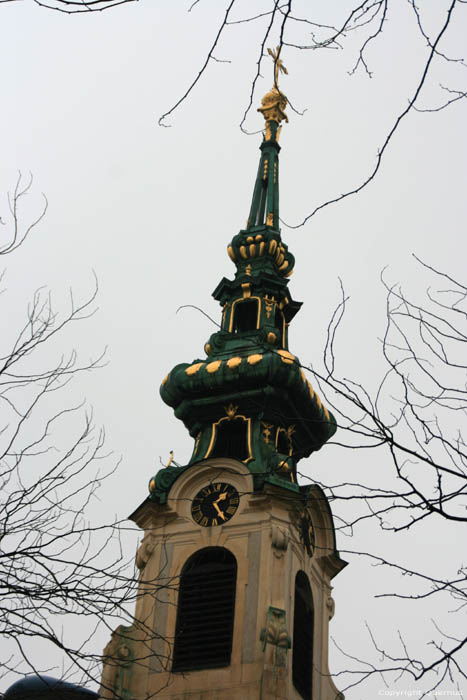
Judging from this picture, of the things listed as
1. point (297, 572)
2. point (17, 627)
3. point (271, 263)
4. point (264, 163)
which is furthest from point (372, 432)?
point (264, 163)

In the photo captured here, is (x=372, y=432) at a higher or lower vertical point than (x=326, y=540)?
lower

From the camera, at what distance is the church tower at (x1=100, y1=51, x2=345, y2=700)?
76.3ft

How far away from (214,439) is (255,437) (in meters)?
0.96

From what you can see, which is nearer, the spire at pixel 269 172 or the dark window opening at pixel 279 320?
the dark window opening at pixel 279 320

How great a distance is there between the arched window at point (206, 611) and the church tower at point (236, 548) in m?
0.02

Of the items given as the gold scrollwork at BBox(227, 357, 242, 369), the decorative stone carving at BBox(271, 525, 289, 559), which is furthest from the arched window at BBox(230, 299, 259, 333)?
the decorative stone carving at BBox(271, 525, 289, 559)

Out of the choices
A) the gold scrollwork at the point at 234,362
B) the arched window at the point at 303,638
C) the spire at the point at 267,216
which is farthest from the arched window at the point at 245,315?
the arched window at the point at 303,638

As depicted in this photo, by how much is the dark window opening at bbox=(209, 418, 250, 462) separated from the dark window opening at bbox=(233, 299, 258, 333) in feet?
12.5

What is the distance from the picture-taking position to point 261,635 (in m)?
23.3

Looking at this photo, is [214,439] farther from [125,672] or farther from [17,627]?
[17,627]

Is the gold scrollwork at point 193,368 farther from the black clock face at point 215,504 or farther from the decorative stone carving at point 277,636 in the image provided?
the decorative stone carving at point 277,636

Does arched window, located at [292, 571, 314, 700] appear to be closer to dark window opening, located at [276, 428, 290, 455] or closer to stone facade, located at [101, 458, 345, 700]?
stone facade, located at [101, 458, 345, 700]

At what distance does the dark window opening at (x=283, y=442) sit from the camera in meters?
28.5

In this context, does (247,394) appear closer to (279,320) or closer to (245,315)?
(245,315)
